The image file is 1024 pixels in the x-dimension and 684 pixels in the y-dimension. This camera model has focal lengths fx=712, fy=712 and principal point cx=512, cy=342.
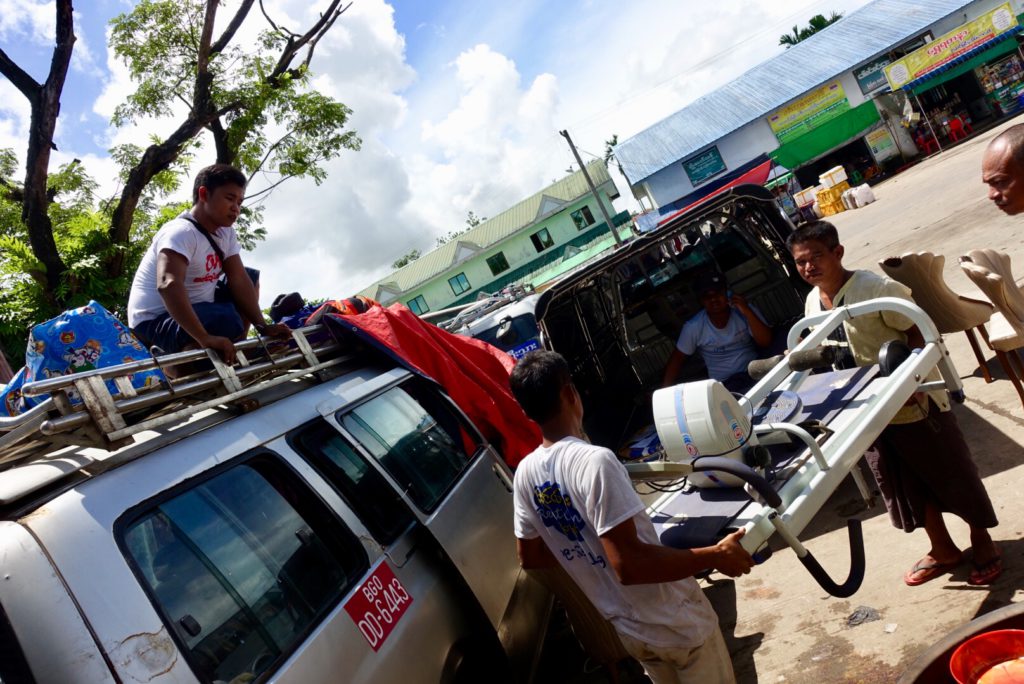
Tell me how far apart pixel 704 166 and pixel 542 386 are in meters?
35.2

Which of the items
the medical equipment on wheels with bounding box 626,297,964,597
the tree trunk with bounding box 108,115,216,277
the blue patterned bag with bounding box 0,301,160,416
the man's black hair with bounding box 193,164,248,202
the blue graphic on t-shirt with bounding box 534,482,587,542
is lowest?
the medical equipment on wheels with bounding box 626,297,964,597

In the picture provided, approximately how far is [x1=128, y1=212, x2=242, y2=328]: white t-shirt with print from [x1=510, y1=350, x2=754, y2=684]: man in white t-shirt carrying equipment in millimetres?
2052

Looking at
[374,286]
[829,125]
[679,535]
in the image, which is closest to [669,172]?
[829,125]

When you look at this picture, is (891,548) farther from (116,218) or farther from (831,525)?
(116,218)

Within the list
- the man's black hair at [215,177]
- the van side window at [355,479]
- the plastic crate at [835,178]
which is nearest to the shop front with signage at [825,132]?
the plastic crate at [835,178]

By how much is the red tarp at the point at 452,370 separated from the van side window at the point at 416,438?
205 millimetres

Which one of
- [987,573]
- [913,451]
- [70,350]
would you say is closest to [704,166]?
[913,451]

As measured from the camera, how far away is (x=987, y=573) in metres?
3.09

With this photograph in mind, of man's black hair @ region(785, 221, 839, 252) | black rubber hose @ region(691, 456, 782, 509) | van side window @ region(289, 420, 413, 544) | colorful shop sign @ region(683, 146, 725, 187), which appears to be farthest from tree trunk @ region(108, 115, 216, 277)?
colorful shop sign @ region(683, 146, 725, 187)

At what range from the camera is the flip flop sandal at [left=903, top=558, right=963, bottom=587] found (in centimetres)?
328

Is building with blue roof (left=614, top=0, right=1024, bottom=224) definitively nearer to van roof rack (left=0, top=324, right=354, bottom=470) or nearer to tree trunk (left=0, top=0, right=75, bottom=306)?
tree trunk (left=0, top=0, right=75, bottom=306)

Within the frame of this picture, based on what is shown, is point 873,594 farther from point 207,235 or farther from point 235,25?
point 235,25

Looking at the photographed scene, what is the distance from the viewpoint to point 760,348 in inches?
235

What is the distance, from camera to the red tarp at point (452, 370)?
3907 mm
